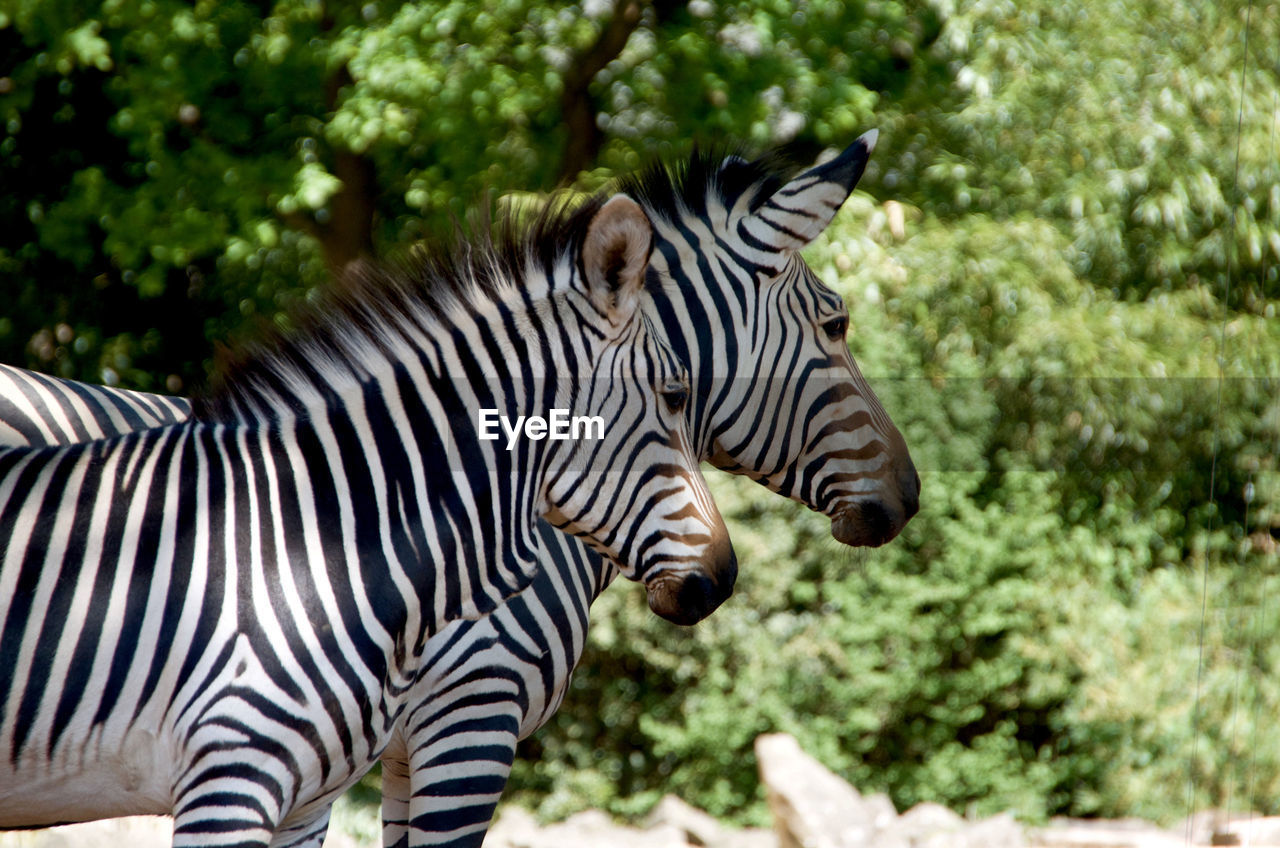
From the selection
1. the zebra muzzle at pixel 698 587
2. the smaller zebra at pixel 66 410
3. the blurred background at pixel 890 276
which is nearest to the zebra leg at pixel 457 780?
the zebra muzzle at pixel 698 587

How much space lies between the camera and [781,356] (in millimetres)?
2779

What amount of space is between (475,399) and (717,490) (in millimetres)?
4649

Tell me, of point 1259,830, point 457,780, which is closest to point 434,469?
point 457,780

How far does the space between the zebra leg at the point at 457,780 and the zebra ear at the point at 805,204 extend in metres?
1.42

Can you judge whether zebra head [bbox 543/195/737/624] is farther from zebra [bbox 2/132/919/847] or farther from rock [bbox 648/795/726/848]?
rock [bbox 648/795/726/848]

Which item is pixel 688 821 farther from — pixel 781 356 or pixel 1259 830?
pixel 781 356

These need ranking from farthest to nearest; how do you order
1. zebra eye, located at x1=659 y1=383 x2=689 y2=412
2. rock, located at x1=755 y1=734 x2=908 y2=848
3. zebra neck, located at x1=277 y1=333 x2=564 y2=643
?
rock, located at x1=755 y1=734 x2=908 y2=848
zebra eye, located at x1=659 y1=383 x2=689 y2=412
zebra neck, located at x1=277 y1=333 x2=564 y2=643

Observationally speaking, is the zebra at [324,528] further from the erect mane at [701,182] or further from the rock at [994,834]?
the rock at [994,834]

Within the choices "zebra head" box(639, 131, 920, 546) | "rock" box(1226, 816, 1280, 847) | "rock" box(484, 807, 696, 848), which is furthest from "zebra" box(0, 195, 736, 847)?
"rock" box(484, 807, 696, 848)

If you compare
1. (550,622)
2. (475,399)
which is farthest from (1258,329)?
(475,399)

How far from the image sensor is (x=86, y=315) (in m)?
7.72

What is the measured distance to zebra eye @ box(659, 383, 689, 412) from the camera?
2.13 meters

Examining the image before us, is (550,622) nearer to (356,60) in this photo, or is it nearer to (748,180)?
(748,180)

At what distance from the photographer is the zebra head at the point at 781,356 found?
2.74 m
